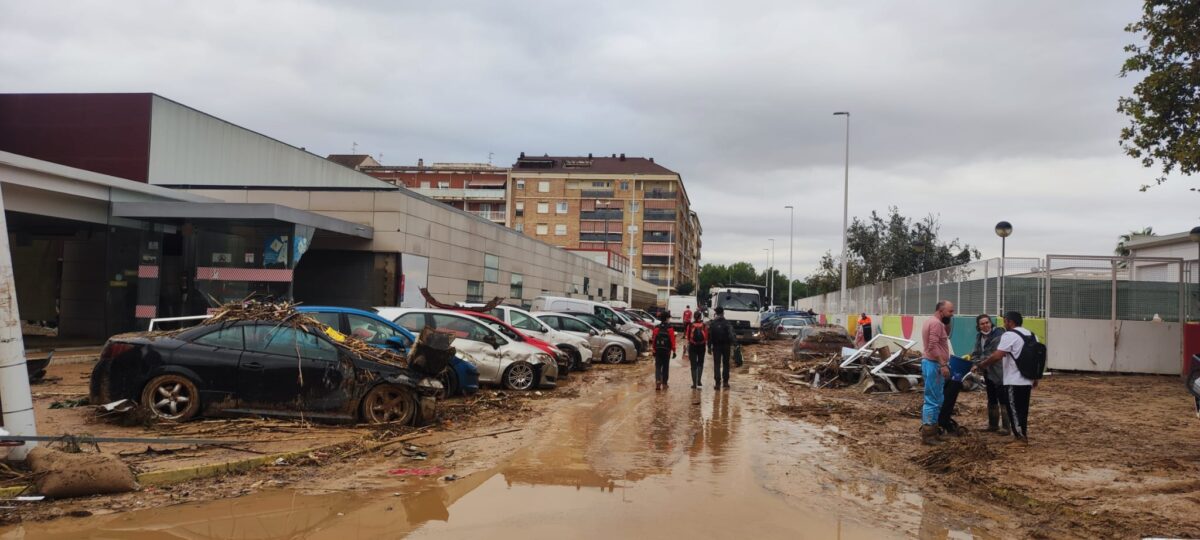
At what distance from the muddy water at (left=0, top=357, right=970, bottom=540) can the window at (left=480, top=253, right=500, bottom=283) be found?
2410cm

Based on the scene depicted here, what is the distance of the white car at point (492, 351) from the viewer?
13992 millimetres

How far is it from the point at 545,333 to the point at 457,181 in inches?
3090

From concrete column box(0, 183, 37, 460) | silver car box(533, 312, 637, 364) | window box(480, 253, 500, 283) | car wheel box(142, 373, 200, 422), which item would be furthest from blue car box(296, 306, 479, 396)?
window box(480, 253, 500, 283)

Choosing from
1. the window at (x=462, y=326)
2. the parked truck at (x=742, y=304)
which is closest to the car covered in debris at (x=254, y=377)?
the window at (x=462, y=326)

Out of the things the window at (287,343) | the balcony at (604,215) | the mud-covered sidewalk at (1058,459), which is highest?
the balcony at (604,215)

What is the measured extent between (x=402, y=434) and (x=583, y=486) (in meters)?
3.15

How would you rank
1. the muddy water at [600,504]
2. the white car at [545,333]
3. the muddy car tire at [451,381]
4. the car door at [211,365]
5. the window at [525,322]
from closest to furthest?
the muddy water at [600,504]
the car door at [211,365]
the muddy car tire at [451,381]
the white car at [545,333]
the window at [525,322]

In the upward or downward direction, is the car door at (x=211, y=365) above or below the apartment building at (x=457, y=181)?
below

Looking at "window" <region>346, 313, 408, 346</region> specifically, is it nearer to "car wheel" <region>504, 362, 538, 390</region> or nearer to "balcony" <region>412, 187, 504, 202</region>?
"car wheel" <region>504, 362, 538, 390</region>

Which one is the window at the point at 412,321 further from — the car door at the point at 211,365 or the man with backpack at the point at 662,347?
the car door at the point at 211,365

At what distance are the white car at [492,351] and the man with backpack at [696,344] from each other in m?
2.86

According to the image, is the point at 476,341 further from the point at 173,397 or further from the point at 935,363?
the point at 935,363

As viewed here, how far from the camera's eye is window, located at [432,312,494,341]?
14.1 metres

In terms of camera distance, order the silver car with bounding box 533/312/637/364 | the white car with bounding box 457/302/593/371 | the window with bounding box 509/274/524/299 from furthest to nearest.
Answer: the window with bounding box 509/274/524/299
the silver car with bounding box 533/312/637/364
the white car with bounding box 457/302/593/371
